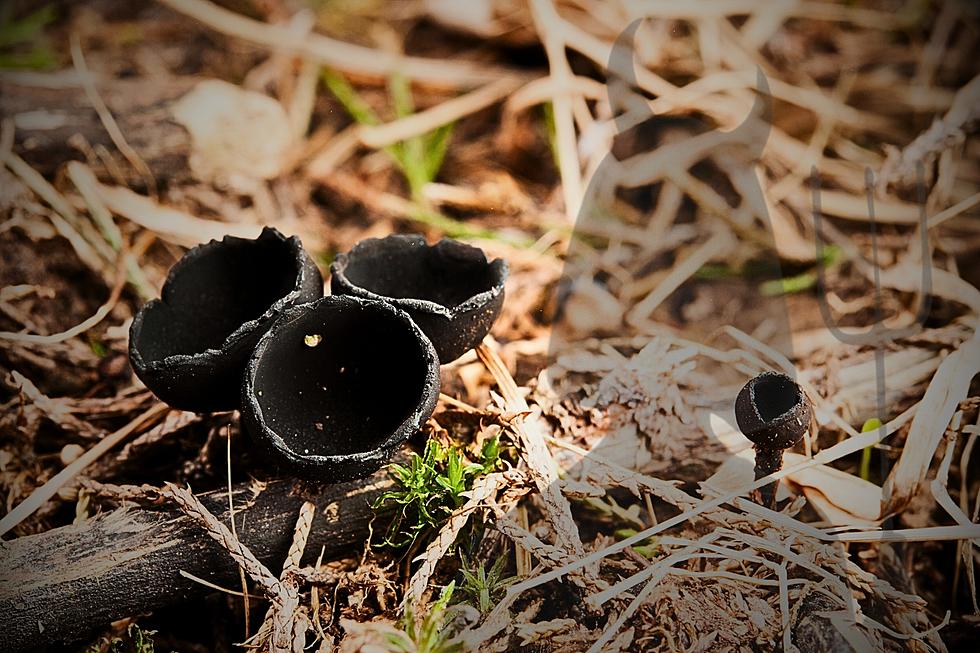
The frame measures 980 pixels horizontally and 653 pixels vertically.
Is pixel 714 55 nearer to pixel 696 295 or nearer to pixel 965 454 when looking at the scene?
pixel 696 295

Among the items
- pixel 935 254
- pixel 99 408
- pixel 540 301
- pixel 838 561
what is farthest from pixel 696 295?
pixel 99 408

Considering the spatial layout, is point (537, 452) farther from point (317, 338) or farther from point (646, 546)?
point (317, 338)

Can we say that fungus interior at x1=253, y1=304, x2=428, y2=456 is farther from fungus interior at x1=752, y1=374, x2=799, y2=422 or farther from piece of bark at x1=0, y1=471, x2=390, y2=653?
fungus interior at x1=752, y1=374, x2=799, y2=422

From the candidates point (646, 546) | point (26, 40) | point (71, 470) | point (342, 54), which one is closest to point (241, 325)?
point (71, 470)

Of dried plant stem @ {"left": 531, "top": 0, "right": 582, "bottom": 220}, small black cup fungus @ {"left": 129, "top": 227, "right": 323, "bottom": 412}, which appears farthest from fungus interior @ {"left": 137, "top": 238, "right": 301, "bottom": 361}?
dried plant stem @ {"left": 531, "top": 0, "right": 582, "bottom": 220}

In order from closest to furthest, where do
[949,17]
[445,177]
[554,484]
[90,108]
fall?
[554,484] < [90,108] < [445,177] < [949,17]

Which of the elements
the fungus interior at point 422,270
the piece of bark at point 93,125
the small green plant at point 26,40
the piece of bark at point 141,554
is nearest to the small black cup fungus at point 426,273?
the fungus interior at point 422,270

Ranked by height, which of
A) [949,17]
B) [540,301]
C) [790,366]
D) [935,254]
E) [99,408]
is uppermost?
[949,17]
